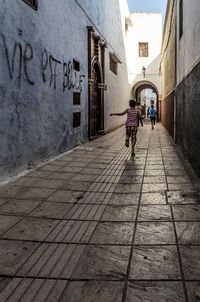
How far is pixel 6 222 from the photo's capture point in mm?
4148

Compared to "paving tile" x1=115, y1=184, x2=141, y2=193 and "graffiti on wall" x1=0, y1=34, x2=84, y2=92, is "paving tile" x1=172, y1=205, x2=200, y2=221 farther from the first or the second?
"graffiti on wall" x1=0, y1=34, x2=84, y2=92

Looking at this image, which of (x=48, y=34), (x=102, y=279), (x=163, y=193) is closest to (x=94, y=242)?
(x=102, y=279)

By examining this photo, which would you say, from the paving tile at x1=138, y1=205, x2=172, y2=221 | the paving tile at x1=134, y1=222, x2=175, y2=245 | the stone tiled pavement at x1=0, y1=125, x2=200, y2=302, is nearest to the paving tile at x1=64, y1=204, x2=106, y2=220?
the stone tiled pavement at x1=0, y1=125, x2=200, y2=302

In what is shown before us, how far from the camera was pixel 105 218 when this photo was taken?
431 cm

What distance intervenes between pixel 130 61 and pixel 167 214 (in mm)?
28113

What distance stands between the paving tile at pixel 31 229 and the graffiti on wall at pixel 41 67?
2.97m

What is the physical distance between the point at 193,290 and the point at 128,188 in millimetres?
3299

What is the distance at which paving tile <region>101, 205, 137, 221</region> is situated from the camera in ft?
14.1

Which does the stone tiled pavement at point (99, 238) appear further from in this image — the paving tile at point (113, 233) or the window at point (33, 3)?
the window at point (33, 3)

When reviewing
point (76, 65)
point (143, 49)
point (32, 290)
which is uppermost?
point (143, 49)

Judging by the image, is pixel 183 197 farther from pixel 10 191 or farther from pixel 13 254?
pixel 13 254

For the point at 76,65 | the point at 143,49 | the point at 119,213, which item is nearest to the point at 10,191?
the point at 119,213

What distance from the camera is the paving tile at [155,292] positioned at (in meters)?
2.49

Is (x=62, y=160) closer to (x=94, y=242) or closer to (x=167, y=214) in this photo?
(x=167, y=214)
